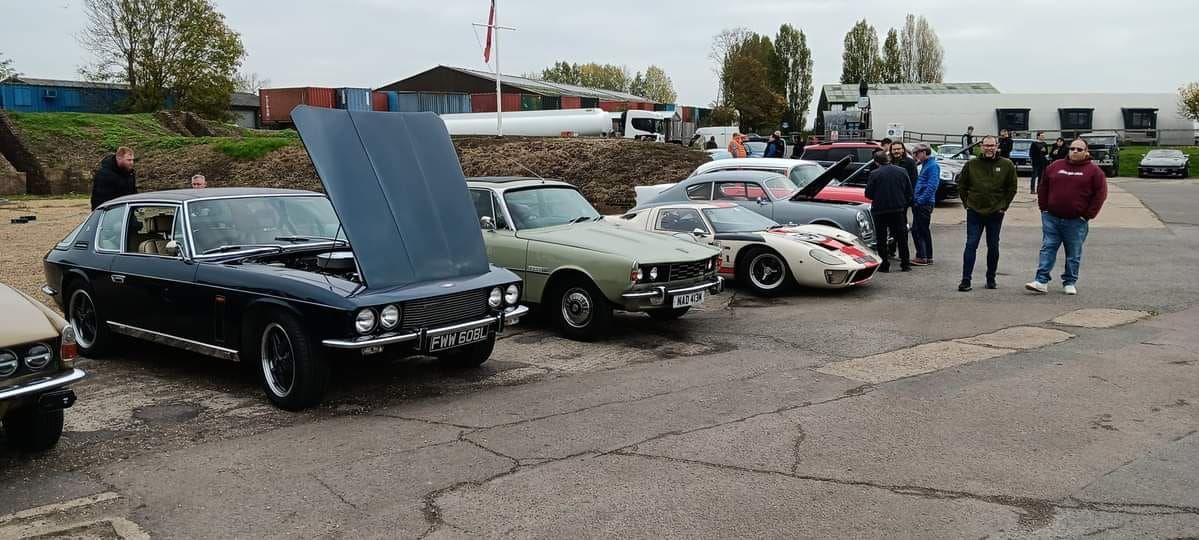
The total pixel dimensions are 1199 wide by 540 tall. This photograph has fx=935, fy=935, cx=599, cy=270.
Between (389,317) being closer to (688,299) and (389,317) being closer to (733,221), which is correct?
(688,299)

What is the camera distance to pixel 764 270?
1127 centimetres

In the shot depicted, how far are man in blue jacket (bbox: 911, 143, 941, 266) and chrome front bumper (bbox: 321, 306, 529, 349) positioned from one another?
26.6ft

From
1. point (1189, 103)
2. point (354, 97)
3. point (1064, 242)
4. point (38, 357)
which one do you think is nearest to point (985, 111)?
point (1189, 103)

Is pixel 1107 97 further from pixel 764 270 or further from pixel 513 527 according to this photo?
pixel 513 527

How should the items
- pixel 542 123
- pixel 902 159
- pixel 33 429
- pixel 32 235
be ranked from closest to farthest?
pixel 33 429 < pixel 902 159 < pixel 32 235 < pixel 542 123

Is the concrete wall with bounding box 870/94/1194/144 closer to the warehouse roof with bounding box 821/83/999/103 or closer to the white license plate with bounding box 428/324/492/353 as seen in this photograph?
the warehouse roof with bounding box 821/83/999/103

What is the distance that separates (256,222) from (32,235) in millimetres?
13614

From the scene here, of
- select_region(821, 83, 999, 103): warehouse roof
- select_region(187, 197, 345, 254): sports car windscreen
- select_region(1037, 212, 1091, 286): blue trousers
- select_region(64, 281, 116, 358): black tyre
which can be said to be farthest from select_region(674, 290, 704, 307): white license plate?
select_region(821, 83, 999, 103): warehouse roof

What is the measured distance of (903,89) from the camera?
200ft

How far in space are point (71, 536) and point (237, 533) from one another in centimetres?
72

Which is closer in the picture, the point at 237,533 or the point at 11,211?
the point at 237,533

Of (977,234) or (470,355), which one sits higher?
(977,234)

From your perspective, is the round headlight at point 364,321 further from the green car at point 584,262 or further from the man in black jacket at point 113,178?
the man in black jacket at point 113,178

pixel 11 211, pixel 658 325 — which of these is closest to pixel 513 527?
pixel 658 325
